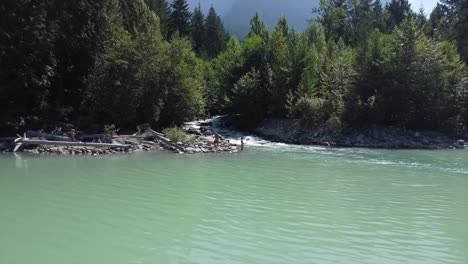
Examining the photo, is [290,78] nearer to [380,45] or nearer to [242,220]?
[380,45]

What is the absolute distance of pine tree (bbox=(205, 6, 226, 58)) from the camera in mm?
79188

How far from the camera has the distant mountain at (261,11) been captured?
121731 mm

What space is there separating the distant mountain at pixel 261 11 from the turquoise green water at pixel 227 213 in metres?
101

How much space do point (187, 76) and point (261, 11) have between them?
94.5 metres

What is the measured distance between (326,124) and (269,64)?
9.75 m

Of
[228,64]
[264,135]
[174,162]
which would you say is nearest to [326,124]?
[264,135]

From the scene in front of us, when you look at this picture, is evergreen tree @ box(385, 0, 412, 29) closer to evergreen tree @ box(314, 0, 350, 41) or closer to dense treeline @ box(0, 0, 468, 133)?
evergreen tree @ box(314, 0, 350, 41)

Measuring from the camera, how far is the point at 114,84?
32094 millimetres

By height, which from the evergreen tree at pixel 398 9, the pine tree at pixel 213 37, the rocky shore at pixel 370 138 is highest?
the evergreen tree at pixel 398 9

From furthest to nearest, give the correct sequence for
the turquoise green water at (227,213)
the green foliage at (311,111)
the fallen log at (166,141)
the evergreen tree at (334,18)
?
the evergreen tree at (334,18) → the green foliage at (311,111) → the fallen log at (166,141) → the turquoise green water at (227,213)

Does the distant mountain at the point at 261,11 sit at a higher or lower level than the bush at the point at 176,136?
higher

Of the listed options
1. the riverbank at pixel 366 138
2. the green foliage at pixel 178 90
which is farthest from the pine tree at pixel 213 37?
the green foliage at pixel 178 90

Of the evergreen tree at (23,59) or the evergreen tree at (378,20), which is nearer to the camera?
the evergreen tree at (23,59)

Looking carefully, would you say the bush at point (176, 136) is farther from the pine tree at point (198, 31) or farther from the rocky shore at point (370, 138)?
the pine tree at point (198, 31)
